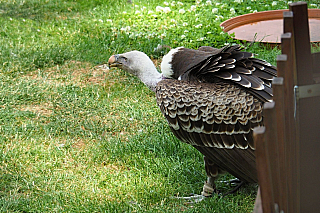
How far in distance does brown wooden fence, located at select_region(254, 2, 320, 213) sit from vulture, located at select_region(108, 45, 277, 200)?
1.25 metres

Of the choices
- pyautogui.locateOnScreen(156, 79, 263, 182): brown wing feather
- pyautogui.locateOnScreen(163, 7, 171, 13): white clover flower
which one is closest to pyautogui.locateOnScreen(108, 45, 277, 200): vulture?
pyautogui.locateOnScreen(156, 79, 263, 182): brown wing feather

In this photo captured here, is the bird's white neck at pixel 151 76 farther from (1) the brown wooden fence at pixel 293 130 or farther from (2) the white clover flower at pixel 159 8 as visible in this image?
(2) the white clover flower at pixel 159 8

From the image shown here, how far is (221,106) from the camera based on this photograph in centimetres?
312

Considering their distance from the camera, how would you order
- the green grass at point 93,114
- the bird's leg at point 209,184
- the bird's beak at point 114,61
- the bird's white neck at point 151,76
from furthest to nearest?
the bird's beak at point 114,61
the bird's white neck at point 151,76
the green grass at point 93,114
the bird's leg at point 209,184

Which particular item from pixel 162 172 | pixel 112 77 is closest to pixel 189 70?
pixel 162 172

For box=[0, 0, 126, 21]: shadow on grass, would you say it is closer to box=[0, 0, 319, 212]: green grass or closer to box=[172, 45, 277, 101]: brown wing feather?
box=[0, 0, 319, 212]: green grass

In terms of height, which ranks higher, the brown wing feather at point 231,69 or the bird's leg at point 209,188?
the brown wing feather at point 231,69

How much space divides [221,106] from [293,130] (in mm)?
1532

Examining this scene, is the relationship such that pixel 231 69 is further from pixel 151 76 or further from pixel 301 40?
pixel 301 40

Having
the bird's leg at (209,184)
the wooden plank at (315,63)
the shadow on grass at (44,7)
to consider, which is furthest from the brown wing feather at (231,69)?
the shadow on grass at (44,7)

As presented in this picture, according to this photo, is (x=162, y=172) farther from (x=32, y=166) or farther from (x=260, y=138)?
(x=260, y=138)

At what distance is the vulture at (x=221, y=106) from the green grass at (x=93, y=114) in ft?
1.22

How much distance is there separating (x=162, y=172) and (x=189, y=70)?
934mm

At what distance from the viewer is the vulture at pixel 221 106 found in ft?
10.0
